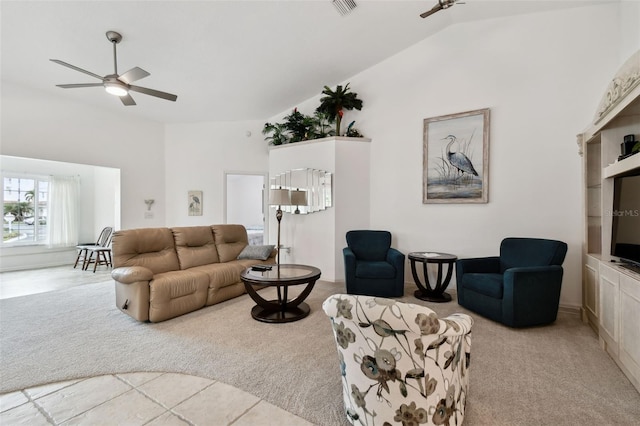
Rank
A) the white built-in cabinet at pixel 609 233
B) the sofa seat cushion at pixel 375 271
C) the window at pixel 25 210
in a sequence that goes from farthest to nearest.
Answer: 1. the window at pixel 25 210
2. the sofa seat cushion at pixel 375 271
3. the white built-in cabinet at pixel 609 233

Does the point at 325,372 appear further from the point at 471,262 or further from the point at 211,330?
the point at 471,262

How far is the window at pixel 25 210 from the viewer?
20.2 ft

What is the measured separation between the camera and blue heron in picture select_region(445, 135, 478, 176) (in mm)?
4090

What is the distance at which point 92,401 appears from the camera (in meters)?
1.84

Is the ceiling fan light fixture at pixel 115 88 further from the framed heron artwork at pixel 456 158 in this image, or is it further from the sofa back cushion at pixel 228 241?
the framed heron artwork at pixel 456 158

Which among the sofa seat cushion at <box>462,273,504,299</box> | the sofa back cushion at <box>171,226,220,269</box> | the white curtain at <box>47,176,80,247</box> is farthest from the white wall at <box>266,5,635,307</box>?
the white curtain at <box>47,176,80,247</box>

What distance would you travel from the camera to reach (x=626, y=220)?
235 cm

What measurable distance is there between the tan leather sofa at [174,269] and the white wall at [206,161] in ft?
7.32

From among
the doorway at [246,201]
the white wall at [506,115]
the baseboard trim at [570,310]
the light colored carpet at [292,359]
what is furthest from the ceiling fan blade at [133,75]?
the doorway at [246,201]

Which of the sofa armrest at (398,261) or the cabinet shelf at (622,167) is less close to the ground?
the cabinet shelf at (622,167)

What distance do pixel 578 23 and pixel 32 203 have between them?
10353 mm

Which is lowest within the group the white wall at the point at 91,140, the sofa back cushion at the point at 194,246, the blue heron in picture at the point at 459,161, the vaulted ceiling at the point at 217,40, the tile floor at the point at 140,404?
the tile floor at the point at 140,404

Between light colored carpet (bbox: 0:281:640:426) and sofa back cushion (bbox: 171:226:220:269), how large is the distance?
0.78m

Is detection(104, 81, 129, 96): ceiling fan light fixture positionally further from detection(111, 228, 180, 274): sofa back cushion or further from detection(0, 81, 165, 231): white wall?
detection(0, 81, 165, 231): white wall
